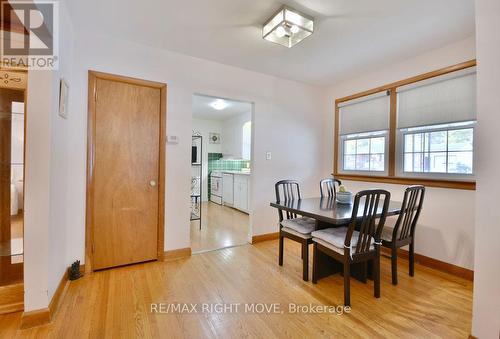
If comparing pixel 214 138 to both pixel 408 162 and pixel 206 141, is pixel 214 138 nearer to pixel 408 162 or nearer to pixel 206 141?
pixel 206 141

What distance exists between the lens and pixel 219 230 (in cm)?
387

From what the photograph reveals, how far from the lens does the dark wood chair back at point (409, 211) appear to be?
214 centimetres

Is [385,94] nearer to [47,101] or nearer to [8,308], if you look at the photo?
[47,101]

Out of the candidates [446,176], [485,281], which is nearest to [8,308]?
[485,281]

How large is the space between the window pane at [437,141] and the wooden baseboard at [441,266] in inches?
49.6

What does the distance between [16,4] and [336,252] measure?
285cm

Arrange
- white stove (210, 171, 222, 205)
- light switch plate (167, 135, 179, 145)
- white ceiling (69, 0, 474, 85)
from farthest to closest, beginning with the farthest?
1. white stove (210, 171, 222, 205)
2. light switch plate (167, 135, 179, 145)
3. white ceiling (69, 0, 474, 85)

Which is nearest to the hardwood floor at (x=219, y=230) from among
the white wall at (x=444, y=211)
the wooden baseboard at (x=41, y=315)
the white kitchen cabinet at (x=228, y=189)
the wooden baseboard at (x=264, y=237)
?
the wooden baseboard at (x=264, y=237)

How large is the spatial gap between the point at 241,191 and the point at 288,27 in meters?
3.59

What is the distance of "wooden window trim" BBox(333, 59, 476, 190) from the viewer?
2420 millimetres

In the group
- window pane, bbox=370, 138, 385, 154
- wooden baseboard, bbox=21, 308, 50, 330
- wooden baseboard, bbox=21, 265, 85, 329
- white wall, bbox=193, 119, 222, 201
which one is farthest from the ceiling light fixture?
wooden baseboard, bbox=21, 308, 50, 330

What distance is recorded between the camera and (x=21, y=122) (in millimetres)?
1740

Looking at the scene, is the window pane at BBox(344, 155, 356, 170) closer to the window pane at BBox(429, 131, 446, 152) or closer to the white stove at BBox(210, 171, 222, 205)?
the window pane at BBox(429, 131, 446, 152)

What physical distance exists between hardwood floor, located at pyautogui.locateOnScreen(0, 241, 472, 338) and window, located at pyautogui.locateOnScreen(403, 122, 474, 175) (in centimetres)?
115
